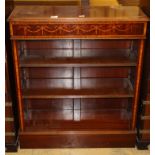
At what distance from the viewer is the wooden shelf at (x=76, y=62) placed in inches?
73.3

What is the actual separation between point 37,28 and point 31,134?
778 mm

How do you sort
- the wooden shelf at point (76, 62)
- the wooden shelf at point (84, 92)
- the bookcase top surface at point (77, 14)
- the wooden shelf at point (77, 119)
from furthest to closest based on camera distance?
the wooden shelf at point (77, 119)
the wooden shelf at point (84, 92)
the wooden shelf at point (76, 62)
the bookcase top surface at point (77, 14)

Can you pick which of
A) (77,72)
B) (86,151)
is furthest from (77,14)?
(86,151)

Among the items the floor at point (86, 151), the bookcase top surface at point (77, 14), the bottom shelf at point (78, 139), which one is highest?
the bookcase top surface at point (77, 14)

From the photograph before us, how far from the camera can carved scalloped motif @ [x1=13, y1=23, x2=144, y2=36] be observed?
1.71 m

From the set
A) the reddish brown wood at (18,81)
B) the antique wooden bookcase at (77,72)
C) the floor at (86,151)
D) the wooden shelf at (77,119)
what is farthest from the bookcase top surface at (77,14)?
the floor at (86,151)

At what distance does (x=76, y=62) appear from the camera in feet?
6.20

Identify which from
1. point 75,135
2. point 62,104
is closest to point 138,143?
point 75,135

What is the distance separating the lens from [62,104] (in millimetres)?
2258

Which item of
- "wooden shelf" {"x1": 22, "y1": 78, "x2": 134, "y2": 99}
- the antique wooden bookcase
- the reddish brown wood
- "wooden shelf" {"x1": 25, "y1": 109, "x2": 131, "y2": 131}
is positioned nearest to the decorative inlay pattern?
the antique wooden bookcase

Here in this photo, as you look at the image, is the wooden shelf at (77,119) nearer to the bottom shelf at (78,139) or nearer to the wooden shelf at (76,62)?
the bottom shelf at (78,139)

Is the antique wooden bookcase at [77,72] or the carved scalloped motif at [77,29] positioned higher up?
the carved scalloped motif at [77,29]

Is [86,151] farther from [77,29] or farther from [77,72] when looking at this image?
[77,29]
